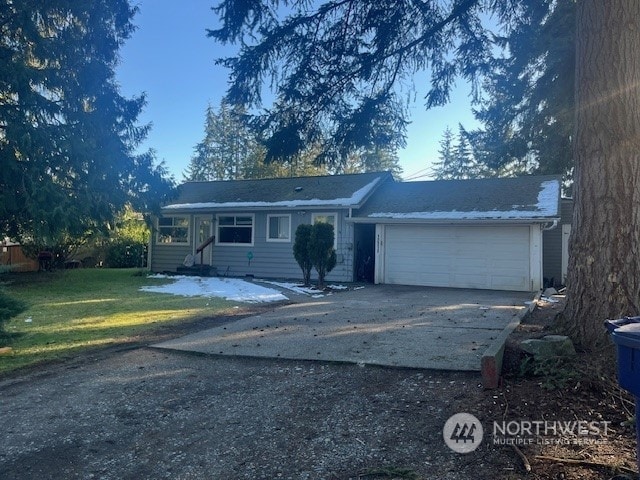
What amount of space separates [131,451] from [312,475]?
137cm

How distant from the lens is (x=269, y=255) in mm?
17250

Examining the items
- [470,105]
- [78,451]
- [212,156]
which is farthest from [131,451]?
[212,156]

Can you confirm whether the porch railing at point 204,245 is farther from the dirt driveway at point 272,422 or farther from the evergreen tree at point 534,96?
the dirt driveway at point 272,422

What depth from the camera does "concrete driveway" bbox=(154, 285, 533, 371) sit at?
5.36 metres

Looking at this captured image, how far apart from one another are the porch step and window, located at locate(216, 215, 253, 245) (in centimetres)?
113

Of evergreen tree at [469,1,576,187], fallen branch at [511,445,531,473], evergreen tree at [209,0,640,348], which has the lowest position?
fallen branch at [511,445,531,473]

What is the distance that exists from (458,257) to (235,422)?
11.8 metres

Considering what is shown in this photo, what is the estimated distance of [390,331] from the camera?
22.6 feet

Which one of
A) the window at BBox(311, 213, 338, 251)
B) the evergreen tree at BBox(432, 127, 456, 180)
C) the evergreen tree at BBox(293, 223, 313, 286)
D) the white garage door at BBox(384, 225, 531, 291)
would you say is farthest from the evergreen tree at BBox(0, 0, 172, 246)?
the evergreen tree at BBox(432, 127, 456, 180)

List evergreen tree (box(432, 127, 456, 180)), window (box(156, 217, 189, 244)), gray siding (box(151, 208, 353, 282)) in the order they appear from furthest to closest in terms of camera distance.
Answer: evergreen tree (box(432, 127, 456, 180)) → window (box(156, 217, 189, 244)) → gray siding (box(151, 208, 353, 282))

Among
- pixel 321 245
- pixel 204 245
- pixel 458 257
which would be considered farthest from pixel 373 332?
pixel 204 245

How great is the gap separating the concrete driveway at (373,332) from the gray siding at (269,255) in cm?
492

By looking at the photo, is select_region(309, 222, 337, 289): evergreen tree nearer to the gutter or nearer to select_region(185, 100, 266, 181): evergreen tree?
the gutter

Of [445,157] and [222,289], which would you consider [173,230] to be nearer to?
[222,289]
